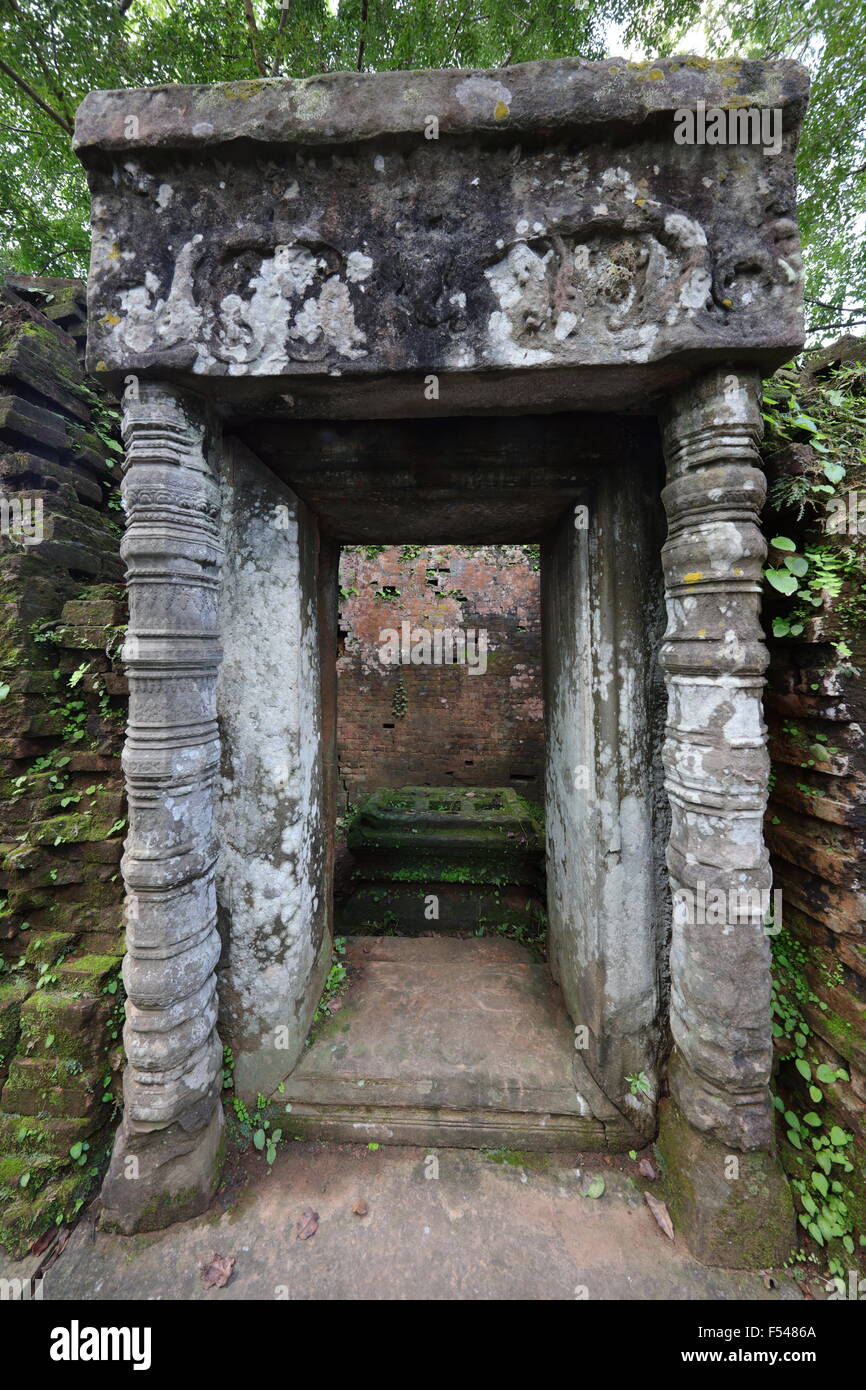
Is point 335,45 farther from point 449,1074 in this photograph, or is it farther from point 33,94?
point 449,1074

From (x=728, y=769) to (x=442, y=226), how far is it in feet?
6.91

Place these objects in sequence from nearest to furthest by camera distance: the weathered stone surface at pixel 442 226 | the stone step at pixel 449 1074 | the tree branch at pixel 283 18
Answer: the weathered stone surface at pixel 442 226 → the stone step at pixel 449 1074 → the tree branch at pixel 283 18

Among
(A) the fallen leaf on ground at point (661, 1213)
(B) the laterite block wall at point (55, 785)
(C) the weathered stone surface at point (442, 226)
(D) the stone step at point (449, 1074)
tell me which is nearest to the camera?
(C) the weathered stone surface at point (442, 226)

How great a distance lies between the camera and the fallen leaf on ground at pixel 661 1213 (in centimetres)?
187

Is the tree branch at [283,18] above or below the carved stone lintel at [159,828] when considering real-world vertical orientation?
above

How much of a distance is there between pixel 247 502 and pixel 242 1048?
7.87 feet

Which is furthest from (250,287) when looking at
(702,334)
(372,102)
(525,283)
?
(702,334)

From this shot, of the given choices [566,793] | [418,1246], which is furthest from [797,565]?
[418,1246]

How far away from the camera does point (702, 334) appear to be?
5.62ft

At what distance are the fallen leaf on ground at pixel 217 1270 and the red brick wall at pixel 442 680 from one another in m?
5.87

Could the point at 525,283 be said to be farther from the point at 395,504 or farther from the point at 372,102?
the point at 395,504

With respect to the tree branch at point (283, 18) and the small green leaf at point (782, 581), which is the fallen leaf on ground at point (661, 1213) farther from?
the tree branch at point (283, 18)

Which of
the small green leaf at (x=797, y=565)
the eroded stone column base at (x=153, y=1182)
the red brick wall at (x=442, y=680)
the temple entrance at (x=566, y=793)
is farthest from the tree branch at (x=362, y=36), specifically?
the eroded stone column base at (x=153, y=1182)

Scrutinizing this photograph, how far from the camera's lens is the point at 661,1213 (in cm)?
192
